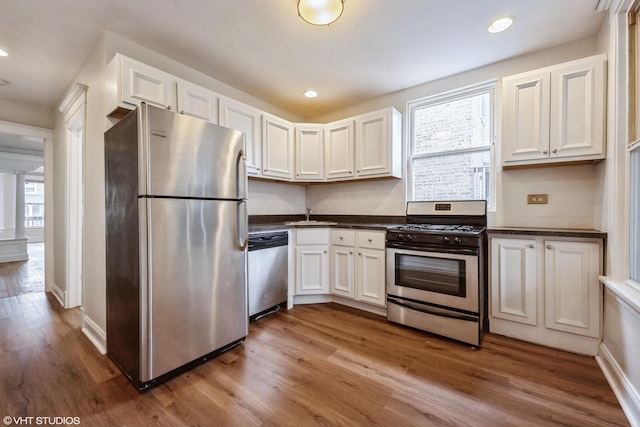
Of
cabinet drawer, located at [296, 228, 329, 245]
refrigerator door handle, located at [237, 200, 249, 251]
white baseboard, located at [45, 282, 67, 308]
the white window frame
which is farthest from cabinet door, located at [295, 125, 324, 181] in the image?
white baseboard, located at [45, 282, 67, 308]

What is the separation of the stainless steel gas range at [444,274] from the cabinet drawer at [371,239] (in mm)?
118

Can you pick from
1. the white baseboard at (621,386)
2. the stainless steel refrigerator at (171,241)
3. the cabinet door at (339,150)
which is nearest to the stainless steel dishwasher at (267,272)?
the stainless steel refrigerator at (171,241)

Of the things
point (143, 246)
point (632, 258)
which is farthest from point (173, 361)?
point (632, 258)

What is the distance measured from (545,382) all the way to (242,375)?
1.95m

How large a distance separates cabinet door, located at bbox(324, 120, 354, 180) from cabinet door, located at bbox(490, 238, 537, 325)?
67.3 inches

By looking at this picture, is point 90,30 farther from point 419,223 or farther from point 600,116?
point 600,116

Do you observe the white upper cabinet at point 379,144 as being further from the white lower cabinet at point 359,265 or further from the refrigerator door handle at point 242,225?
the refrigerator door handle at point 242,225

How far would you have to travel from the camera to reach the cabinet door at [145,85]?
74.3 inches

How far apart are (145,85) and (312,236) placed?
202 centimetres

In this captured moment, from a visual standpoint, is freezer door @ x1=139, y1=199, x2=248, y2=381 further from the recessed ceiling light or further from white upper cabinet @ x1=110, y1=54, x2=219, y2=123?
the recessed ceiling light

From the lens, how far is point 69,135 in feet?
9.38

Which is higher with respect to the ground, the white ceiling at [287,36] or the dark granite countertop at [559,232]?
the white ceiling at [287,36]

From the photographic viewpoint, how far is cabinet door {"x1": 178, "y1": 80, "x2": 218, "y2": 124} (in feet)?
7.34

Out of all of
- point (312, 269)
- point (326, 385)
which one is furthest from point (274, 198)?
point (326, 385)
